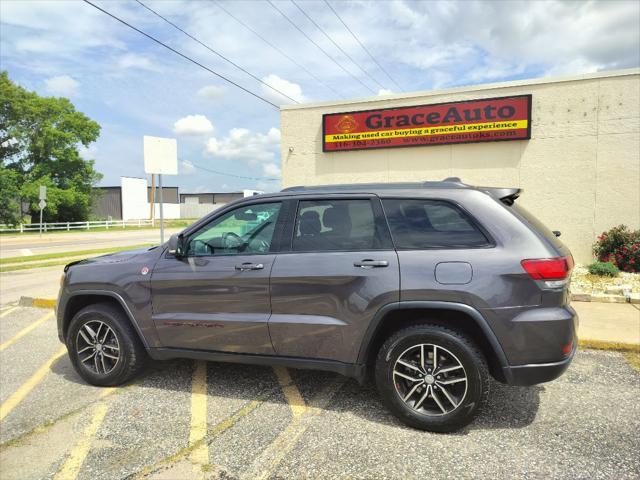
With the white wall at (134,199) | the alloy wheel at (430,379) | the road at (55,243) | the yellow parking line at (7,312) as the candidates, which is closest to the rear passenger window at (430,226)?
the alloy wheel at (430,379)

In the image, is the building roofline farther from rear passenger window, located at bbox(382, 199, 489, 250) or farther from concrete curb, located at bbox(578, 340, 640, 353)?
rear passenger window, located at bbox(382, 199, 489, 250)

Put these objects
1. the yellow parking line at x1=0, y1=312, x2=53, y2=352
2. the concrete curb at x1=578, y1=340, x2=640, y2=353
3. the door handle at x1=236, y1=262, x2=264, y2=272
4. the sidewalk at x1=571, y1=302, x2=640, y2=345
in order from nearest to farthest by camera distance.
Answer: the door handle at x1=236, y1=262, x2=264, y2=272 < the concrete curb at x1=578, y1=340, x2=640, y2=353 < the sidewalk at x1=571, y1=302, x2=640, y2=345 < the yellow parking line at x1=0, y1=312, x2=53, y2=352

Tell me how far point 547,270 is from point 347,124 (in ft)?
30.9

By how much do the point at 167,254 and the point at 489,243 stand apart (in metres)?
2.65

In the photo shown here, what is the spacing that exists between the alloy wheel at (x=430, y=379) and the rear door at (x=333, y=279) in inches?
15.0

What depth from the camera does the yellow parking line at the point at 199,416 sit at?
2928mm

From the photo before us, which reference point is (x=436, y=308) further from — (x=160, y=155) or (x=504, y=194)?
(x=160, y=155)

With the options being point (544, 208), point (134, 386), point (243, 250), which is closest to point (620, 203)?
point (544, 208)

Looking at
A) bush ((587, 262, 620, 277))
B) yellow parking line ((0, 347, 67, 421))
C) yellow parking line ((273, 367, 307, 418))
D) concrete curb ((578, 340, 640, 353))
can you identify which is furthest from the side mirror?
bush ((587, 262, 620, 277))

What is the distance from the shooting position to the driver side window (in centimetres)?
371

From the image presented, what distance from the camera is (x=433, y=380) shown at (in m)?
3.14

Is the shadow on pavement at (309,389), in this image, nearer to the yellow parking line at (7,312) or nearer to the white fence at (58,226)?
the yellow parking line at (7,312)

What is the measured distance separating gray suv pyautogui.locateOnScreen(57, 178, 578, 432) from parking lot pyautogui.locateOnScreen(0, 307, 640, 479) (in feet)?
1.03

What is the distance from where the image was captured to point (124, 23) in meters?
10.6
